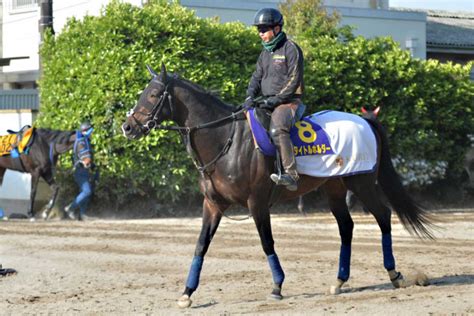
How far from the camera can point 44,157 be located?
20781mm

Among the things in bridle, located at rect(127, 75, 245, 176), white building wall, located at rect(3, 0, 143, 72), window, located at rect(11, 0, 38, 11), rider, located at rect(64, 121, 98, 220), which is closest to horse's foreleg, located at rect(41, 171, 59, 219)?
rider, located at rect(64, 121, 98, 220)

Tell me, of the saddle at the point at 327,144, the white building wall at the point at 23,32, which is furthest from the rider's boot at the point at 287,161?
the white building wall at the point at 23,32

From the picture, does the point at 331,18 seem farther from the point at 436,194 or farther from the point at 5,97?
the point at 5,97

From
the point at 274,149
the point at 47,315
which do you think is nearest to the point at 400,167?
the point at 274,149

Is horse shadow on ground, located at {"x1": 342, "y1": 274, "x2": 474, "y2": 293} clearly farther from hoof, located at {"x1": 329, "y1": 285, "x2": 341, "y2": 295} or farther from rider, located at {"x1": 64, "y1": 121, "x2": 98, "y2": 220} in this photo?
rider, located at {"x1": 64, "y1": 121, "x2": 98, "y2": 220}

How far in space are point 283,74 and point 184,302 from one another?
2538 mm

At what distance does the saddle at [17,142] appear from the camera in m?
20.9

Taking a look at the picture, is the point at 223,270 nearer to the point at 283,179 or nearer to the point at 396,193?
the point at 396,193

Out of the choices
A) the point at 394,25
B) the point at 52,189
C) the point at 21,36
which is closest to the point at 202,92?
the point at 52,189

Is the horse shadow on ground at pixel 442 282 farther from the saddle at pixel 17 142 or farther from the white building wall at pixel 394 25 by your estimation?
the white building wall at pixel 394 25

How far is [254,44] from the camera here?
21.6 meters

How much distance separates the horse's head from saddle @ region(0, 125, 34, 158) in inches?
452

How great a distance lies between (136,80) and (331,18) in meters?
6.17

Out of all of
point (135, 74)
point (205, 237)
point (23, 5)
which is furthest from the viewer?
point (23, 5)
